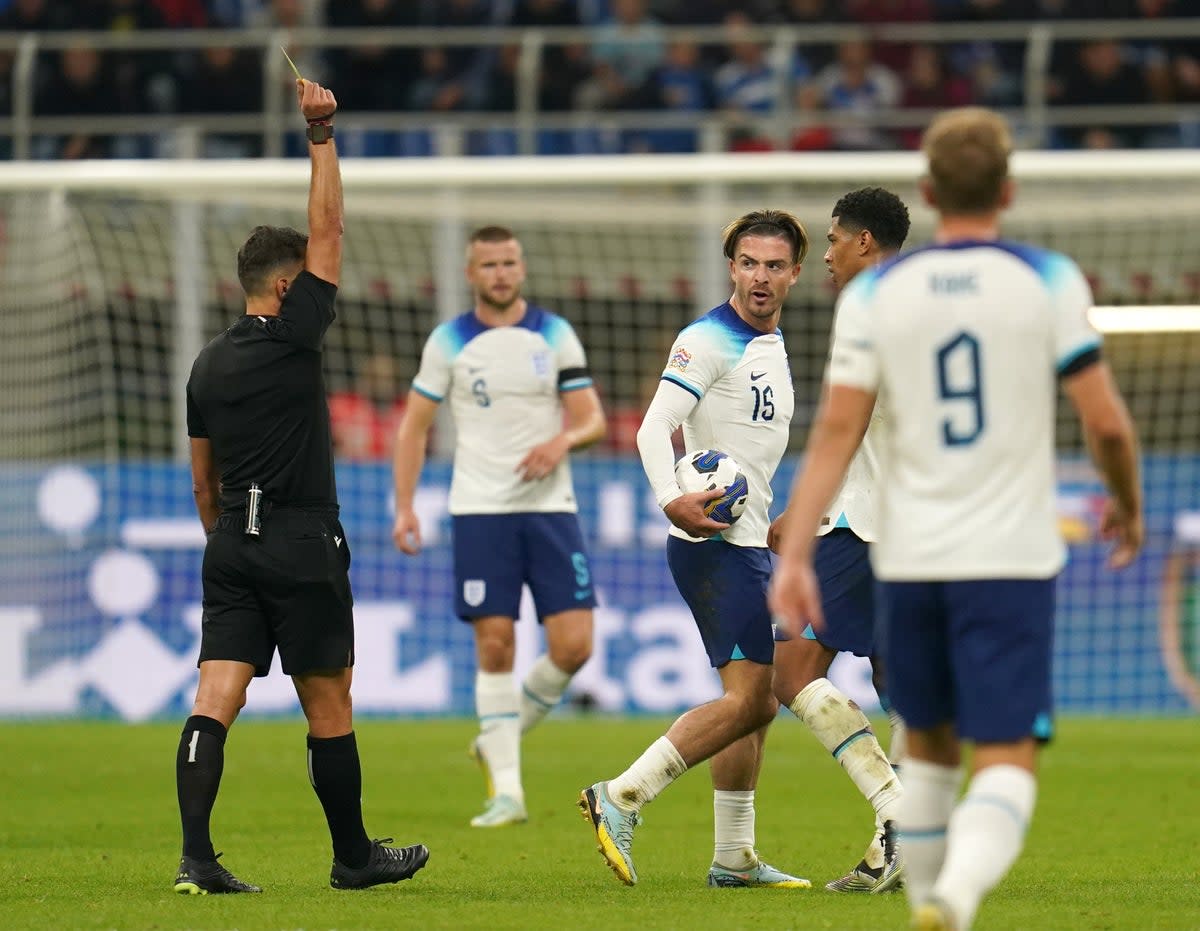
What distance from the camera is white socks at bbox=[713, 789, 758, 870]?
7.17 m

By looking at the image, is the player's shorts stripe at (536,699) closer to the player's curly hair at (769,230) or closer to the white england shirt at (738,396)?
the white england shirt at (738,396)

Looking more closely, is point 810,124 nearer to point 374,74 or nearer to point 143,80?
point 374,74

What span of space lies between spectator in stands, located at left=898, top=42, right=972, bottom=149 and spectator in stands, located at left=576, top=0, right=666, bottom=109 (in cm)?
235

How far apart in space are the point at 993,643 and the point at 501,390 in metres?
5.71

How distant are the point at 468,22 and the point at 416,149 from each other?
121 inches

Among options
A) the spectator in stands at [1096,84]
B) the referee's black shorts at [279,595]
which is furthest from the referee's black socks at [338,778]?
the spectator in stands at [1096,84]

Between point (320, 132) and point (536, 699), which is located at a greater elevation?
point (320, 132)

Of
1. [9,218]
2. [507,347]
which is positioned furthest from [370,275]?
[507,347]

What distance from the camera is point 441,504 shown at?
50.6 feet

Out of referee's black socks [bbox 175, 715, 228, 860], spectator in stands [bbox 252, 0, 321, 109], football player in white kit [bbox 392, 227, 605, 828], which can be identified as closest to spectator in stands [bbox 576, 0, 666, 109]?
spectator in stands [bbox 252, 0, 321, 109]

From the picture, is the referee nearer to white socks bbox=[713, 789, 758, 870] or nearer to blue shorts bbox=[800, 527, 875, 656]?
white socks bbox=[713, 789, 758, 870]

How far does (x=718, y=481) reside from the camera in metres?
6.91

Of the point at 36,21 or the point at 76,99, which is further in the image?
the point at 36,21

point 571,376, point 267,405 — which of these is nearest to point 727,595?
point 267,405
